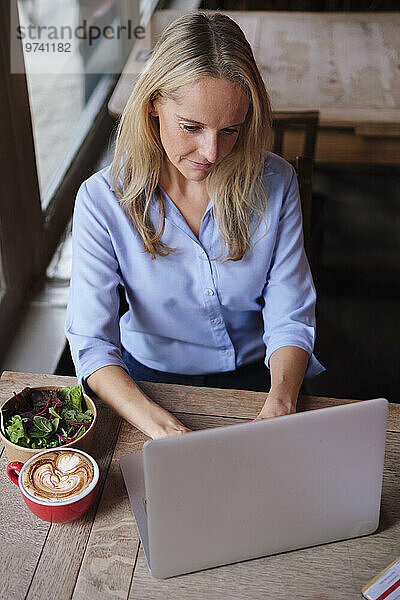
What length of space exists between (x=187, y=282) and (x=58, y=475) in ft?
1.87

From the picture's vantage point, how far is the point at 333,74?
267cm

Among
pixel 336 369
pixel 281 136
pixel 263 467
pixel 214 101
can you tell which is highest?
pixel 214 101

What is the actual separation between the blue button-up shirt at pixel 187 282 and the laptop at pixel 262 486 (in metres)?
0.47

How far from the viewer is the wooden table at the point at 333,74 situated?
7.98 feet

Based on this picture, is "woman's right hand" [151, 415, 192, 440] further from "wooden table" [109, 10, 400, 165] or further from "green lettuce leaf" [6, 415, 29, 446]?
"wooden table" [109, 10, 400, 165]

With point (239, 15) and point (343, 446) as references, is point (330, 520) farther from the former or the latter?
point (239, 15)

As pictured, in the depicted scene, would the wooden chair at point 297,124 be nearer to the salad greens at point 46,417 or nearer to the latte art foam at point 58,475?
the salad greens at point 46,417

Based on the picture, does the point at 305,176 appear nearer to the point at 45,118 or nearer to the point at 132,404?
the point at 132,404

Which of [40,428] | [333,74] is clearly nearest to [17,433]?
[40,428]

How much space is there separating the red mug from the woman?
0.62ft

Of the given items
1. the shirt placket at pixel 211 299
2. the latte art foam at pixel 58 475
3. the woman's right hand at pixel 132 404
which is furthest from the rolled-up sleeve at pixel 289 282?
the latte art foam at pixel 58 475

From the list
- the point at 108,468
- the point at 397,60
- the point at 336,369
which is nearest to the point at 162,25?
the point at 397,60

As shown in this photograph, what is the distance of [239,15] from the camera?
122 inches

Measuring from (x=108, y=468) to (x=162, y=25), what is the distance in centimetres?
228
